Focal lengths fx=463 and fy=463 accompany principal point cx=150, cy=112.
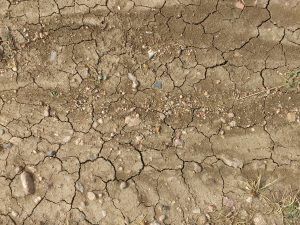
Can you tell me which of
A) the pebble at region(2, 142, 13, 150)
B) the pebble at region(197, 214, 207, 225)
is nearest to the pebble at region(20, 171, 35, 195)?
the pebble at region(2, 142, 13, 150)

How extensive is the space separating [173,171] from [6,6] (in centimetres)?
236

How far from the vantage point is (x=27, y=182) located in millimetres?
4359

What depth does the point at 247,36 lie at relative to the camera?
15.1 ft

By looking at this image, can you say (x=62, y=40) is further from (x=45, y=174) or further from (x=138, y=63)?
(x=45, y=174)

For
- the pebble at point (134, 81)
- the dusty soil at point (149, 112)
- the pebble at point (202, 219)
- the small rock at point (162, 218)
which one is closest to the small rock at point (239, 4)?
the dusty soil at point (149, 112)

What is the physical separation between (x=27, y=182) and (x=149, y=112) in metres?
1.33

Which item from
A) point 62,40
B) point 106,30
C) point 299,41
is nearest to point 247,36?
point 299,41

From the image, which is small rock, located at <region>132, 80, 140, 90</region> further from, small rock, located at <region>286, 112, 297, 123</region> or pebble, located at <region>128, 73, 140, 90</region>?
small rock, located at <region>286, 112, 297, 123</region>

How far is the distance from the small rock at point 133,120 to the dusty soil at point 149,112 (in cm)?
1

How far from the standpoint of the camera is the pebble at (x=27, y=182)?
171 inches

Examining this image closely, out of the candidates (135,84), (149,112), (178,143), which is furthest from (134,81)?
(178,143)

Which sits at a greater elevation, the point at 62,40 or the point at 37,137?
the point at 62,40

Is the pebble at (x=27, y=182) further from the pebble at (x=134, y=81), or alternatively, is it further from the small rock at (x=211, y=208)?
the small rock at (x=211, y=208)

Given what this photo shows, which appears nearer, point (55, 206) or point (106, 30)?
point (55, 206)
